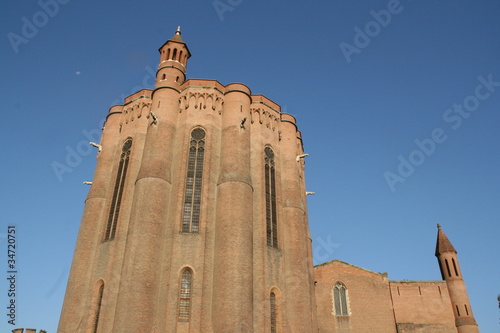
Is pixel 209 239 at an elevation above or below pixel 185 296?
above

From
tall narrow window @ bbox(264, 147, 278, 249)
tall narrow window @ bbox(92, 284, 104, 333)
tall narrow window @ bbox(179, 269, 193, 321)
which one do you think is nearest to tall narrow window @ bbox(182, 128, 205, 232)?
tall narrow window @ bbox(179, 269, 193, 321)

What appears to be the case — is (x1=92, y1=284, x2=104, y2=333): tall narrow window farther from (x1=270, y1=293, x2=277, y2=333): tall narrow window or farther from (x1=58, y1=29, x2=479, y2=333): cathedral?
(x1=270, y1=293, x2=277, y2=333): tall narrow window

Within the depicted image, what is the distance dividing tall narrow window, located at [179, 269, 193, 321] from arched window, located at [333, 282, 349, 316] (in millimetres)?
12934

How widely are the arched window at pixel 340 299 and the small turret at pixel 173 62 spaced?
17.4 meters

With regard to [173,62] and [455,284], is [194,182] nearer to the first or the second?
[173,62]

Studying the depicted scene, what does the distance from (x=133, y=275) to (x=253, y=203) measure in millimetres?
7414

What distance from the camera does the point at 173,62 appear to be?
2752cm

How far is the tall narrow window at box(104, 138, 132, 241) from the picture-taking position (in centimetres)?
2133

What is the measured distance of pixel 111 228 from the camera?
21.3m

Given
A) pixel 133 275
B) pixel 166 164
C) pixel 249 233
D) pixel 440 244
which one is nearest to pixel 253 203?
pixel 249 233

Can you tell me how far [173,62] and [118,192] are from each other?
33.0 ft

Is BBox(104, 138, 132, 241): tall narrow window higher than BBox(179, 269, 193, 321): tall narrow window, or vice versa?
BBox(104, 138, 132, 241): tall narrow window

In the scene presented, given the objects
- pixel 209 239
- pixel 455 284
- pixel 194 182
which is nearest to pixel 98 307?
pixel 209 239

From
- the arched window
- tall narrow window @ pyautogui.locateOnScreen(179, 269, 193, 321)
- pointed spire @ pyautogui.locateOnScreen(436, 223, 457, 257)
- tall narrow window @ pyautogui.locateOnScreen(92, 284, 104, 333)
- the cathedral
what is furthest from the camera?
Answer: pointed spire @ pyautogui.locateOnScreen(436, 223, 457, 257)
